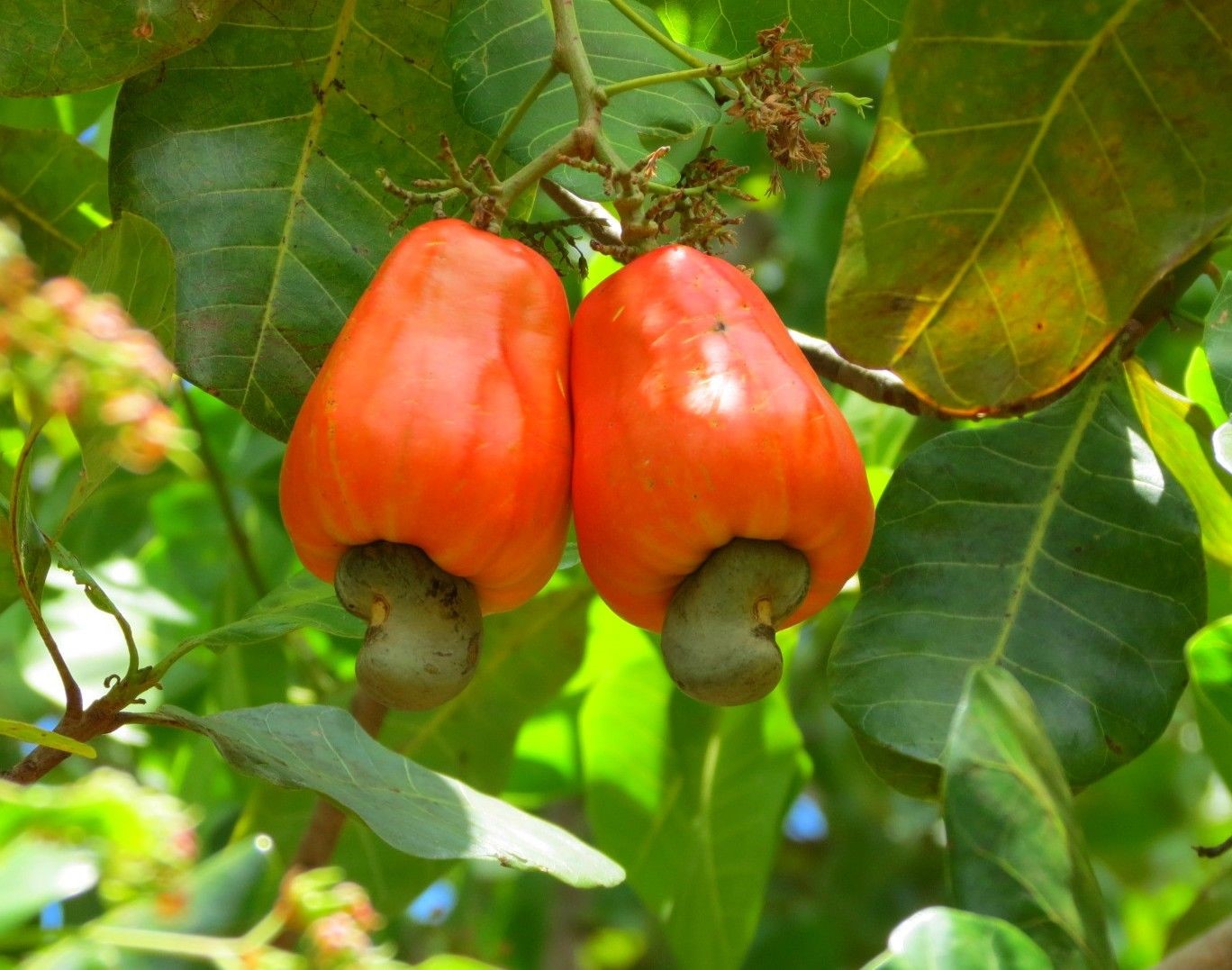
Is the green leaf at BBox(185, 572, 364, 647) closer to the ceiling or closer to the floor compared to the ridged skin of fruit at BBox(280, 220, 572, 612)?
closer to the floor

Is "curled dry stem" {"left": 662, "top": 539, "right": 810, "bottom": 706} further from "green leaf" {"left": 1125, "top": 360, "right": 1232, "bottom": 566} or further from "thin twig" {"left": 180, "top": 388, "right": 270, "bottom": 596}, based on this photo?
"thin twig" {"left": 180, "top": 388, "right": 270, "bottom": 596}

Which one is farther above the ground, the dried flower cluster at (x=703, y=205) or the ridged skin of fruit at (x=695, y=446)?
the dried flower cluster at (x=703, y=205)

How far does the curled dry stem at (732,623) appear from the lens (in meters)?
1.23

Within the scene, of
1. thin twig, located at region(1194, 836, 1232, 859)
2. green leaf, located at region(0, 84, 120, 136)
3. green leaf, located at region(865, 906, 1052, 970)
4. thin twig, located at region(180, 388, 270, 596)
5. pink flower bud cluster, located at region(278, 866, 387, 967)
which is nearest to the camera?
pink flower bud cluster, located at region(278, 866, 387, 967)

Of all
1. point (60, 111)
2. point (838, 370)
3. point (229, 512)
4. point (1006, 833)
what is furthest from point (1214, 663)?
point (60, 111)

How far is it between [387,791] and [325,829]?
74cm

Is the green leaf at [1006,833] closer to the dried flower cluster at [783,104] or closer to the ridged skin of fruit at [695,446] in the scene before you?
the ridged skin of fruit at [695,446]

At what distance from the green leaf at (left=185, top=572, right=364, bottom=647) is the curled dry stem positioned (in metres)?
0.41

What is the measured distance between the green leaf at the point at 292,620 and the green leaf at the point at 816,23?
28.7 inches

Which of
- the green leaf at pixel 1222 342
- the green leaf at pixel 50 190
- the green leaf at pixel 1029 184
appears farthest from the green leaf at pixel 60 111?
the green leaf at pixel 1222 342

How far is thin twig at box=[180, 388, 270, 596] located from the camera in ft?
7.93

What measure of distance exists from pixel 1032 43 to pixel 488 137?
59 cm

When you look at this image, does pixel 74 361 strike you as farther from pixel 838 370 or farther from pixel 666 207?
pixel 838 370

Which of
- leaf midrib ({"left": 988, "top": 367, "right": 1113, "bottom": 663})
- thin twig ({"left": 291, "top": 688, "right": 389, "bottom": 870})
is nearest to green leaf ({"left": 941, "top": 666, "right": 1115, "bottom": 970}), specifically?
leaf midrib ({"left": 988, "top": 367, "right": 1113, "bottom": 663})
